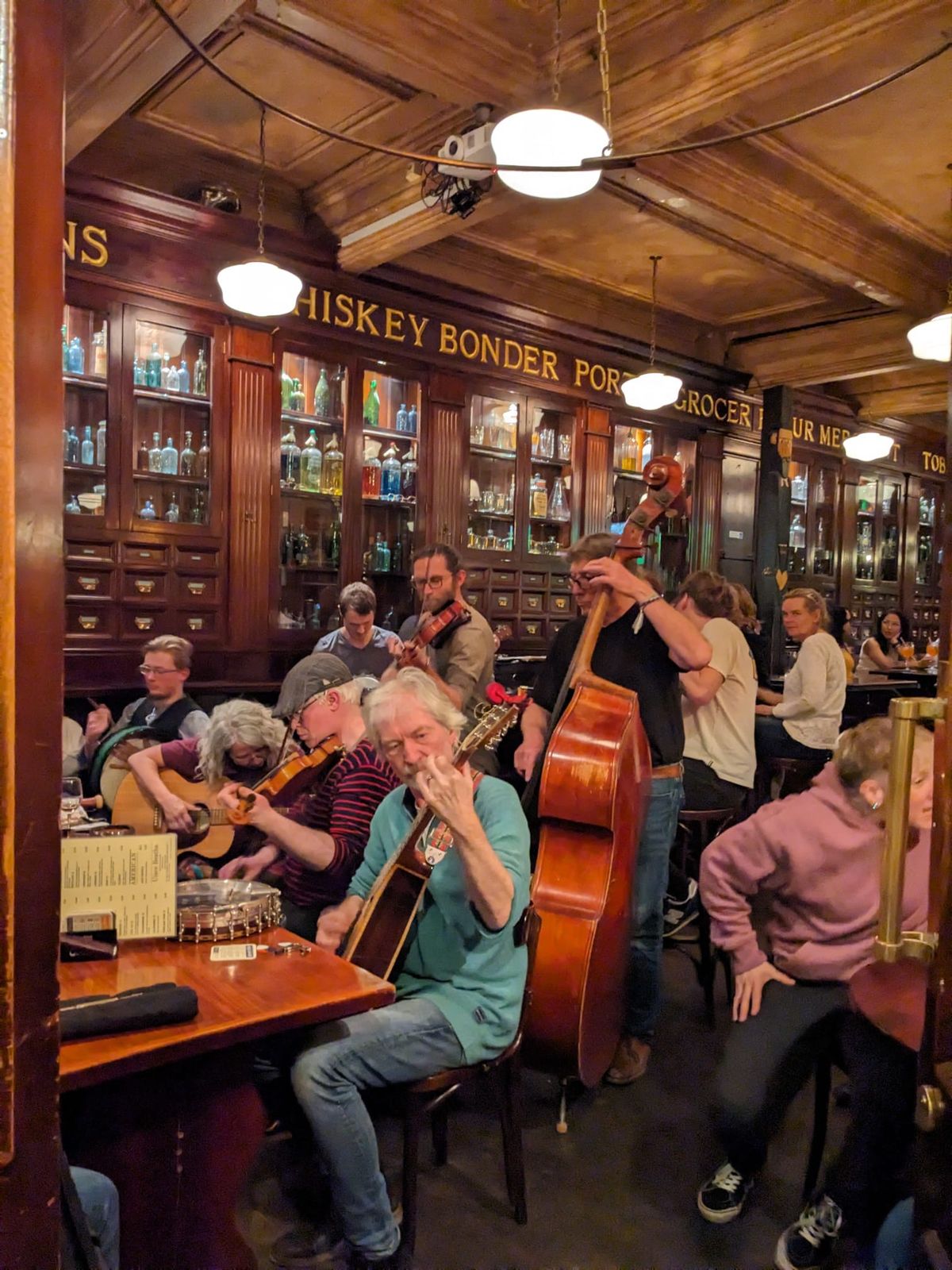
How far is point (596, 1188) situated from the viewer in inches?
89.9

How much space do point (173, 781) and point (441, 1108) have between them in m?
1.49

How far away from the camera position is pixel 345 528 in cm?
537

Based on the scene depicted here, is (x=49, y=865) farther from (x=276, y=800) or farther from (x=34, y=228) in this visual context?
(x=276, y=800)

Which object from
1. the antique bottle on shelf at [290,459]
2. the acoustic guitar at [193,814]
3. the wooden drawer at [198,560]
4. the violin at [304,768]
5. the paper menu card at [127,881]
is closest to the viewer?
the paper menu card at [127,881]

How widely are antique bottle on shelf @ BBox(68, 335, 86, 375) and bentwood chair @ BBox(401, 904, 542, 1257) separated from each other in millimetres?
3571

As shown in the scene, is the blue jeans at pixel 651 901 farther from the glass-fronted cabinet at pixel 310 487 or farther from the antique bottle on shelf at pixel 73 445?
the antique bottle on shelf at pixel 73 445

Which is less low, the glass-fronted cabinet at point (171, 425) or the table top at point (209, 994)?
the glass-fronted cabinet at point (171, 425)

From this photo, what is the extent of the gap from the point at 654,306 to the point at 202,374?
334 cm

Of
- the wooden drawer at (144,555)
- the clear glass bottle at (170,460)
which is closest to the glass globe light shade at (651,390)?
the clear glass bottle at (170,460)

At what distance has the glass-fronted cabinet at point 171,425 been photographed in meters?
4.62

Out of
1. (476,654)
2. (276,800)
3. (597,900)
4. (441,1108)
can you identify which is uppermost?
(476,654)

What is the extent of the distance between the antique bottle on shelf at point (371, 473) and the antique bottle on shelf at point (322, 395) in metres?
0.35

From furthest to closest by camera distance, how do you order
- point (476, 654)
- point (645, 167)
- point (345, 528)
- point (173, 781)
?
point (345, 528) → point (645, 167) → point (476, 654) → point (173, 781)

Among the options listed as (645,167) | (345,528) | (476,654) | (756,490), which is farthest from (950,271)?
(476,654)
